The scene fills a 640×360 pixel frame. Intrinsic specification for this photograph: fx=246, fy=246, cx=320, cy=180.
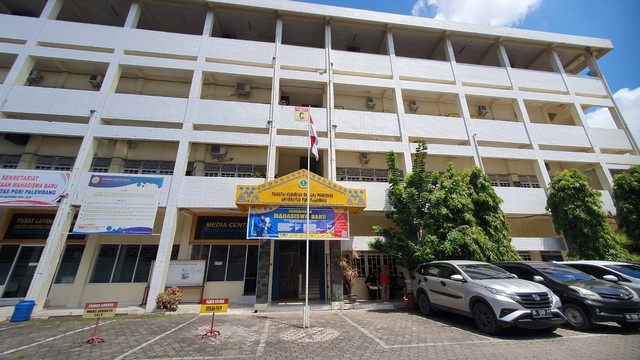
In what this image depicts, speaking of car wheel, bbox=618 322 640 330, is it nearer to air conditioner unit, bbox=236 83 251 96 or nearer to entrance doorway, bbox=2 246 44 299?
air conditioner unit, bbox=236 83 251 96

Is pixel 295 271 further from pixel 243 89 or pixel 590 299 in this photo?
pixel 243 89

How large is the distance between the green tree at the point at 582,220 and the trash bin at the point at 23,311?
854 inches

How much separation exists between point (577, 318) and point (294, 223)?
339 inches

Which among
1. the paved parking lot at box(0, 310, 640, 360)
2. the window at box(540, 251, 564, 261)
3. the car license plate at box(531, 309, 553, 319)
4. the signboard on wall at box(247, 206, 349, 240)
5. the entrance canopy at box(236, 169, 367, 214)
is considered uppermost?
the entrance canopy at box(236, 169, 367, 214)

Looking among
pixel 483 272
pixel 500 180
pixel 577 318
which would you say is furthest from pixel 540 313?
pixel 500 180

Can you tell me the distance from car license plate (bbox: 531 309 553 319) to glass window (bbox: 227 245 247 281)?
11.1 meters

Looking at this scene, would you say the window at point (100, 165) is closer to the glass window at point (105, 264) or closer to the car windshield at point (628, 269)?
the glass window at point (105, 264)

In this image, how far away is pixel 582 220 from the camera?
1108 centimetres

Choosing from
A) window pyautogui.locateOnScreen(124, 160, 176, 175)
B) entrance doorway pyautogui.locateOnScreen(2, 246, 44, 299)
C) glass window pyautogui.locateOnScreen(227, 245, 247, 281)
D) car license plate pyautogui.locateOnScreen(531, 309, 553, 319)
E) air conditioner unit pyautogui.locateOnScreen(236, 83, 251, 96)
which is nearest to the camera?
car license plate pyautogui.locateOnScreen(531, 309, 553, 319)

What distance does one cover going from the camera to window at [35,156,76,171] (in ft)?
41.3

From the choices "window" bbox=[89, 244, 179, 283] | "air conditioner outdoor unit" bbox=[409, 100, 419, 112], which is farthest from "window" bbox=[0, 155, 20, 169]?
"air conditioner outdoor unit" bbox=[409, 100, 419, 112]

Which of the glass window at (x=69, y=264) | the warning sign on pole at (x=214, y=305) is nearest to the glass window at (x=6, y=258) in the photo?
the glass window at (x=69, y=264)

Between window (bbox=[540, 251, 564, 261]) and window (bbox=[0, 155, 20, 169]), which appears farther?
window (bbox=[540, 251, 564, 261])

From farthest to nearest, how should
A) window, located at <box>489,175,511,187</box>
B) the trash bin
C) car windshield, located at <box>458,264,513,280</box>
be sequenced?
window, located at <box>489,175,511,187</box> < the trash bin < car windshield, located at <box>458,264,513,280</box>
